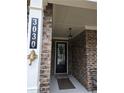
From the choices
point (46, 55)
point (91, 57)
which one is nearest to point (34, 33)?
point (46, 55)

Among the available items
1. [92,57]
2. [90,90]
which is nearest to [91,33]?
[92,57]

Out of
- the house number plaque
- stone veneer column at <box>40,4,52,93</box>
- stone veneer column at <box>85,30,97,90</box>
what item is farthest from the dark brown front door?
the house number plaque

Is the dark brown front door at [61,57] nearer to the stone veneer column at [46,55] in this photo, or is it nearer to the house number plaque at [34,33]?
the stone veneer column at [46,55]

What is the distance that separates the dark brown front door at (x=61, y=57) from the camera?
310 inches

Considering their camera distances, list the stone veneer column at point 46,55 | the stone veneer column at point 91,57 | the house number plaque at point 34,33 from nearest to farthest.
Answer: the house number plaque at point 34,33 → the stone veneer column at point 46,55 → the stone veneer column at point 91,57

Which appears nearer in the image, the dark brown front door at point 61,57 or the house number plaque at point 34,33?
the house number plaque at point 34,33

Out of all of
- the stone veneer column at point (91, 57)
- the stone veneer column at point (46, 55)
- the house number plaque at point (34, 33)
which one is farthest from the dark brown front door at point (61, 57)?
the house number plaque at point (34, 33)

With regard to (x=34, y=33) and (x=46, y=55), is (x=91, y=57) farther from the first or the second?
(x=34, y=33)

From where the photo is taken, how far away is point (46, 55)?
8.89 feet

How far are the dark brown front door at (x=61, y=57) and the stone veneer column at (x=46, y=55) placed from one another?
5.11m

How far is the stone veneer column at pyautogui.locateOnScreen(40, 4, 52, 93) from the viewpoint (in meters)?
2.65

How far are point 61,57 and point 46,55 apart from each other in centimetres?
529
